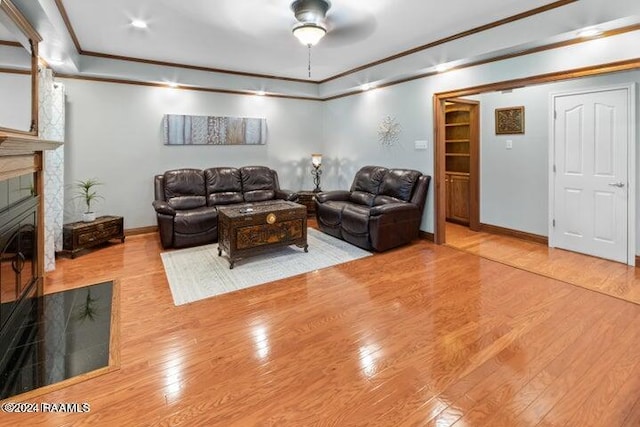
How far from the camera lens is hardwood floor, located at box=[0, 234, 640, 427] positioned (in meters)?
1.74

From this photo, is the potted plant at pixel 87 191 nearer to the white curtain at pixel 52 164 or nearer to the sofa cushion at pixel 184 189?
the white curtain at pixel 52 164

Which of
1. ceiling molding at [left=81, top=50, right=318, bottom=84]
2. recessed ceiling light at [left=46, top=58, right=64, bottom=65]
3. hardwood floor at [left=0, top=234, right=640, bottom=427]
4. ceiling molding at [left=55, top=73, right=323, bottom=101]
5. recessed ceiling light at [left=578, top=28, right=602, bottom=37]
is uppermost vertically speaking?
ceiling molding at [left=81, top=50, right=318, bottom=84]

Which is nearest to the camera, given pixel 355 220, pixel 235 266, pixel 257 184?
pixel 235 266

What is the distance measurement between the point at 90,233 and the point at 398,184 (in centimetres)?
406

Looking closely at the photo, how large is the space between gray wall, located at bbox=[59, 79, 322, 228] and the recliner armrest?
111 inches

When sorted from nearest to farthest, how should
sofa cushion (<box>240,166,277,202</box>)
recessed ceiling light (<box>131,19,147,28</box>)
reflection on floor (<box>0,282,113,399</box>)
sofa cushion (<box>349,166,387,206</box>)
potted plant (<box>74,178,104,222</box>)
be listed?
reflection on floor (<box>0,282,113,399</box>) → recessed ceiling light (<box>131,19,147,28</box>) → potted plant (<box>74,178,104,222</box>) → sofa cushion (<box>349,166,387,206</box>) → sofa cushion (<box>240,166,277,202</box>)

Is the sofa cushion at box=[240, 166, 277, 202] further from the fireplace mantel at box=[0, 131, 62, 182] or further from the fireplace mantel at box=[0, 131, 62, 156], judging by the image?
the fireplace mantel at box=[0, 131, 62, 156]

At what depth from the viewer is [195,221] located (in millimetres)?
4656

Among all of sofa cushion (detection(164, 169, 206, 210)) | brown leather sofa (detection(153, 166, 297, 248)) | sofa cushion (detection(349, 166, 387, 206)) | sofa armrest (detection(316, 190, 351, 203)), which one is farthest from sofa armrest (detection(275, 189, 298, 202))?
sofa cushion (detection(164, 169, 206, 210))

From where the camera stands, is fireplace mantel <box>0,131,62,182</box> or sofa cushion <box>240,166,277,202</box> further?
sofa cushion <box>240,166,277,202</box>

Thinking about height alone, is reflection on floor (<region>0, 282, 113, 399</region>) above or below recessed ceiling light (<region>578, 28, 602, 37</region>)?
below

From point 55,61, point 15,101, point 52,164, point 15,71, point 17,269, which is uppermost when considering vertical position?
point 55,61

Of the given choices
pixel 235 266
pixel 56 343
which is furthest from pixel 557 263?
pixel 56 343

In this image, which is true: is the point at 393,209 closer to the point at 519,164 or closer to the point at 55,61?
the point at 519,164
